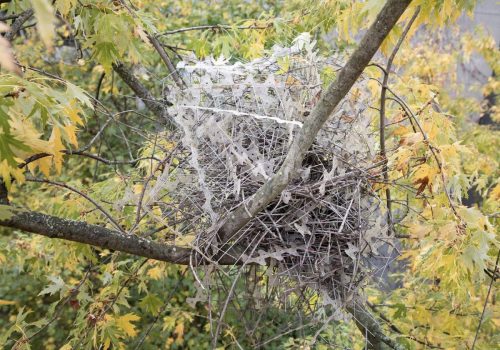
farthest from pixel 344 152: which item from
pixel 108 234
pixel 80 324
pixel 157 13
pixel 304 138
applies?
pixel 157 13

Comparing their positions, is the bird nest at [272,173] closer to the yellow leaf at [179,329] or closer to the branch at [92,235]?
the branch at [92,235]

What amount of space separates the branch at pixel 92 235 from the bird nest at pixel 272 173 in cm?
7

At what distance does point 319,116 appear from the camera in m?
1.49

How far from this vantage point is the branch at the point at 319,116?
4.28ft

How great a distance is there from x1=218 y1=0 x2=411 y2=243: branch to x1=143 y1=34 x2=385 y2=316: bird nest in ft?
0.15

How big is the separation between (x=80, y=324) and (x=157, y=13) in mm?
3272

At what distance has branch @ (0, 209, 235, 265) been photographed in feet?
5.45

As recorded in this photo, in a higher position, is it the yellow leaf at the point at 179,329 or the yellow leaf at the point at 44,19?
the yellow leaf at the point at 44,19

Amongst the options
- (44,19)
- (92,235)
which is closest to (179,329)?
(92,235)

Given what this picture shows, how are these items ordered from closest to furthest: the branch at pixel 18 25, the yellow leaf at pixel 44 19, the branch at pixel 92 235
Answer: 1. the yellow leaf at pixel 44 19
2. the branch at pixel 92 235
3. the branch at pixel 18 25

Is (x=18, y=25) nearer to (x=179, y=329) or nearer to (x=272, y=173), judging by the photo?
(x=272, y=173)

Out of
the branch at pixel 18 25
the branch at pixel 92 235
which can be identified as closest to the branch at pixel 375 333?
the branch at pixel 92 235

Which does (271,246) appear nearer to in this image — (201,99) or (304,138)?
(304,138)

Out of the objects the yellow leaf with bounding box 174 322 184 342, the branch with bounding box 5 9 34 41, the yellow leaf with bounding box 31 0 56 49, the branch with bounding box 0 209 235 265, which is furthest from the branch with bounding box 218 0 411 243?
the yellow leaf with bounding box 174 322 184 342
